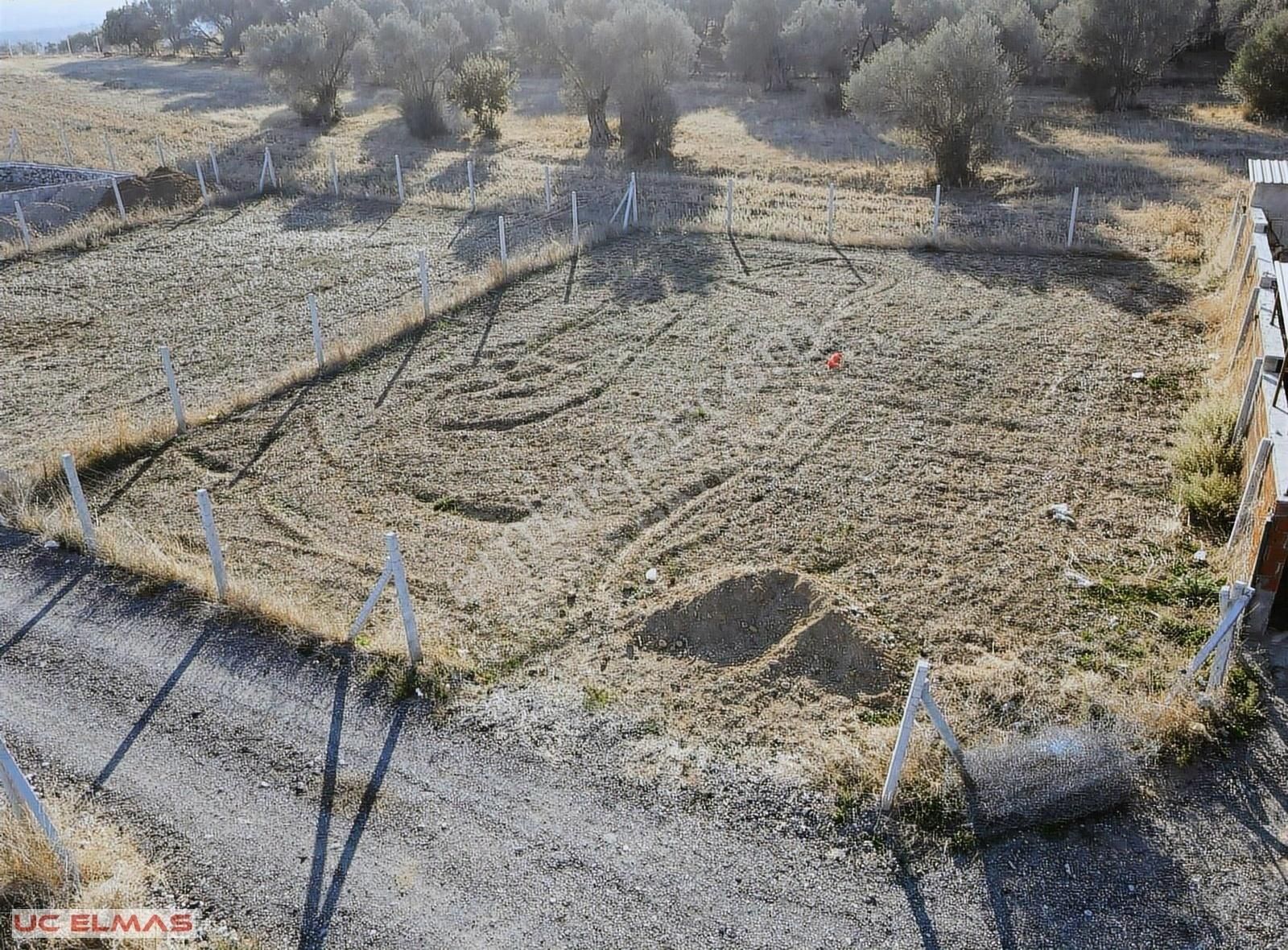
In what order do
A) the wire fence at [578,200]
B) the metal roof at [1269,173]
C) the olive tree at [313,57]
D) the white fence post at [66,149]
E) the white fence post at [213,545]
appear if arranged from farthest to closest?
the olive tree at [313,57] < the white fence post at [66,149] < the wire fence at [578,200] < the metal roof at [1269,173] < the white fence post at [213,545]

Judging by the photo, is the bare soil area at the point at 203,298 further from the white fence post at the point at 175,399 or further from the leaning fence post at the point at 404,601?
the leaning fence post at the point at 404,601

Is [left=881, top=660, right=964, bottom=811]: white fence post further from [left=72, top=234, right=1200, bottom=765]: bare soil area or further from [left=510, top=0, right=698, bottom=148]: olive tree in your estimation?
[left=510, top=0, right=698, bottom=148]: olive tree

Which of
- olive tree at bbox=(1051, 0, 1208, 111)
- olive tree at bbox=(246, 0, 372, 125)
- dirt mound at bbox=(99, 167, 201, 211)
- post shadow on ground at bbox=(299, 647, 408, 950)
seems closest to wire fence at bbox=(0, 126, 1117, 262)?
dirt mound at bbox=(99, 167, 201, 211)

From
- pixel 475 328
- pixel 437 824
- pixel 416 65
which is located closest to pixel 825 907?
pixel 437 824

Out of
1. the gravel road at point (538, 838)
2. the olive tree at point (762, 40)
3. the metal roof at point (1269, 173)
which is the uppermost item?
the olive tree at point (762, 40)

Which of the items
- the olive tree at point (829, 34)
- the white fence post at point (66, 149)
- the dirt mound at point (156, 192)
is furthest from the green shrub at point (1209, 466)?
the olive tree at point (829, 34)

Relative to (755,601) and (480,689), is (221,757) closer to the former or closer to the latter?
(480,689)
